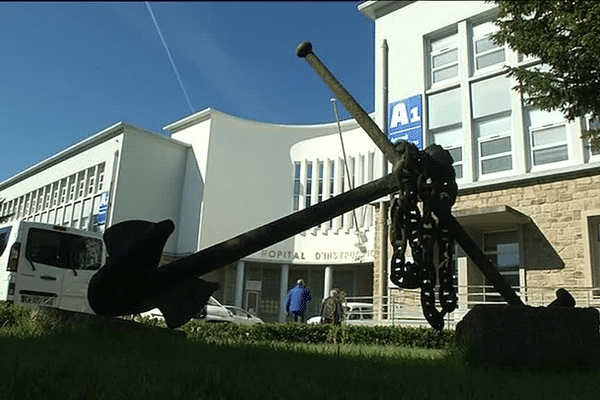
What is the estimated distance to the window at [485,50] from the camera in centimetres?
1838

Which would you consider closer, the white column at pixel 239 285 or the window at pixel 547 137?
the window at pixel 547 137

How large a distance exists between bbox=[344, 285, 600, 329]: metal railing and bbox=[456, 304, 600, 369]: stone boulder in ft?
30.2

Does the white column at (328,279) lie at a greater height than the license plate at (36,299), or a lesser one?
greater

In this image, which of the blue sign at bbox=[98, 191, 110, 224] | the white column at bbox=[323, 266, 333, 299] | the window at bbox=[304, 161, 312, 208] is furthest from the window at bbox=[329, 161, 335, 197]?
the blue sign at bbox=[98, 191, 110, 224]

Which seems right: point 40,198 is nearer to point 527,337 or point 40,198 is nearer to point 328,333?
point 328,333

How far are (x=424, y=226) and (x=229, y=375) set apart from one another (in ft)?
7.98

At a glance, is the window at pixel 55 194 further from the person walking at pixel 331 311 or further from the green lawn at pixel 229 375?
the green lawn at pixel 229 375

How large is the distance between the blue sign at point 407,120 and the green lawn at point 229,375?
581 inches

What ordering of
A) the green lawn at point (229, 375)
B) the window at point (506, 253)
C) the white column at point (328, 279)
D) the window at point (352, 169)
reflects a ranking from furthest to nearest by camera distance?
the window at point (352, 169)
the white column at point (328, 279)
the window at point (506, 253)
the green lawn at point (229, 375)

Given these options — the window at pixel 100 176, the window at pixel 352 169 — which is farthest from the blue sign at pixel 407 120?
the window at pixel 100 176

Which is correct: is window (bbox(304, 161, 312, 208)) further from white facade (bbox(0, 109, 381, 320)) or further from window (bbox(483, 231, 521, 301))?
window (bbox(483, 231, 521, 301))

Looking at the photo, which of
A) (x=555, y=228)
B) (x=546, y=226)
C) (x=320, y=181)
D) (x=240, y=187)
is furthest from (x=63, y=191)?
(x=555, y=228)

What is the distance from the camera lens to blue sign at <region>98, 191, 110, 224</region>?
30844mm

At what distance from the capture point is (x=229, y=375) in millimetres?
3660
